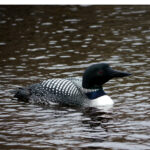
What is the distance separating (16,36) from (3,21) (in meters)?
2.46

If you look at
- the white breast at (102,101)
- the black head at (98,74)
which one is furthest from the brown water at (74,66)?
the black head at (98,74)

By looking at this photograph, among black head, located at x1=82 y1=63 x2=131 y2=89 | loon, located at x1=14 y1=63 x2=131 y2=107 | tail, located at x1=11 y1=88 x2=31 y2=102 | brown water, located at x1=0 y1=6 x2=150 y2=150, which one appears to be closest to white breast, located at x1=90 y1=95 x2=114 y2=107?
loon, located at x1=14 y1=63 x2=131 y2=107

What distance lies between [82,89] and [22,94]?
1.23m

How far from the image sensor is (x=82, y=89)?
31.1 feet

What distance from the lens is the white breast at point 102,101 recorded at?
9297 mm

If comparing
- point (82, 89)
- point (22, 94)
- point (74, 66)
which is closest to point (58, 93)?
point (82, 89)

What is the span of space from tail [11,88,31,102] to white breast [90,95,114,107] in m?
1.32

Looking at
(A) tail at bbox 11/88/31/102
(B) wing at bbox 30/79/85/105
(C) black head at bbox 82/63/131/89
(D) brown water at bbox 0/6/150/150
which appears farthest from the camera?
(A) tail at bbox 11/88/31/102

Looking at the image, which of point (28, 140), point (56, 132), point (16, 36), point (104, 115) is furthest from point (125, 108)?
point (16, 36)

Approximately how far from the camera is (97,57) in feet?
42.4

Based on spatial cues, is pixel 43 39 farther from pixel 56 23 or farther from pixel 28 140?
pixel 28 140

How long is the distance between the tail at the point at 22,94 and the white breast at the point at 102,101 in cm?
132

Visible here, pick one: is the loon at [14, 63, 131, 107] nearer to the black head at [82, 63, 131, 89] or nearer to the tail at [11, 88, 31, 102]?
the black head at [82, 63, 131, 89]

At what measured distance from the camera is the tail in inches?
391
